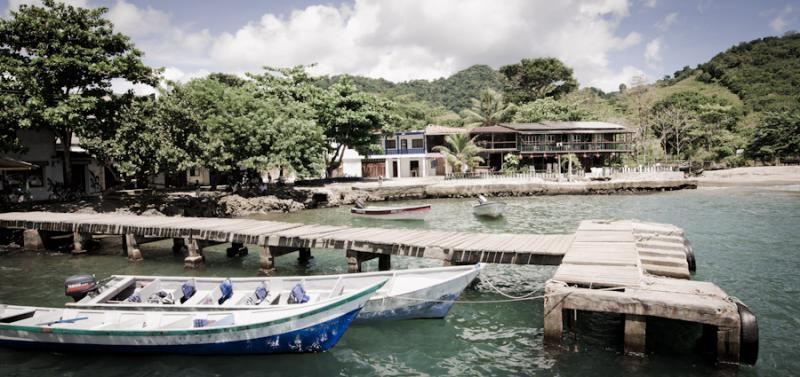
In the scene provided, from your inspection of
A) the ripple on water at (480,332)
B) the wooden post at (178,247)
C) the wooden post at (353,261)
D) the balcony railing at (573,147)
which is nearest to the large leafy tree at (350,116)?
the balcony railing at (573,147)

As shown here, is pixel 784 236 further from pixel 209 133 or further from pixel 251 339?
pixel 209 133

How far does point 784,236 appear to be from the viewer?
768 inches

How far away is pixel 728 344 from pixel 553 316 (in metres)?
2.72

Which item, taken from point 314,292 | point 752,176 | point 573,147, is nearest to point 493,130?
point 573,147

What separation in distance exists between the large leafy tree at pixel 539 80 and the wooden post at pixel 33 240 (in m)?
67.2

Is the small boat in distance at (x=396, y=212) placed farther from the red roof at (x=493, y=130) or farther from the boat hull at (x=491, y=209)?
the red roof at (x=493, y=130)

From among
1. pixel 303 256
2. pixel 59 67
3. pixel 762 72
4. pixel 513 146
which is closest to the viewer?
pixel 303 256

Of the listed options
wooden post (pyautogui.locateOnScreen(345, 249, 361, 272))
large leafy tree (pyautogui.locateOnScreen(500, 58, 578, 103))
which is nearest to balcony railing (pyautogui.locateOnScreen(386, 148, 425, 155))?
large leafy tree (pyautogui.locateOnScreen(500, 58, 578, 103))

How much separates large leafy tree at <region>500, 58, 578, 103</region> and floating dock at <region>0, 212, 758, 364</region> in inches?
2524

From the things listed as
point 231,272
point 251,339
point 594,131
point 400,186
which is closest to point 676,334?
point 251,339

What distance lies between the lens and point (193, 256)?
Answer: 1666 cm

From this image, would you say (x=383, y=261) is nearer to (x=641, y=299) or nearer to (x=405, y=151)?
(x=641, y=299)

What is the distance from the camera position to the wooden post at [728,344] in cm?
741

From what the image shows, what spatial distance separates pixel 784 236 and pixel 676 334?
48.1 ft
